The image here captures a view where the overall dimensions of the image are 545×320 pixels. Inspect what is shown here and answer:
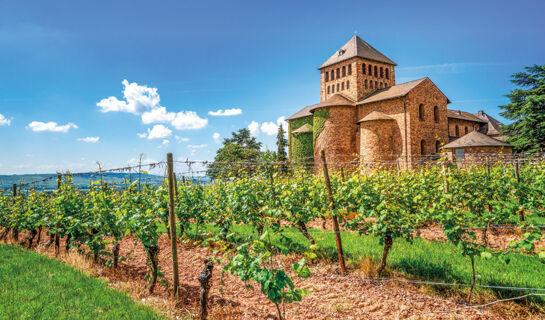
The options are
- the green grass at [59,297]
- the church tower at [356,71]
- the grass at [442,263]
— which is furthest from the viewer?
the church tower at [356,71]

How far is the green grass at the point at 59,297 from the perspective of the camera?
355cm

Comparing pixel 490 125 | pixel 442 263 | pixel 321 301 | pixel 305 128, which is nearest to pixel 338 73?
pixel 305 128

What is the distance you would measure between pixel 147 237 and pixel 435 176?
658 cm

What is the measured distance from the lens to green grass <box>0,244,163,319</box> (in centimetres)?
355

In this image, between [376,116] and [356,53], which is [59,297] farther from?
[356,53]

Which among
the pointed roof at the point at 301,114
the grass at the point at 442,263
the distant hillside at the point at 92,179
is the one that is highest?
the pointed roof at the point at 301,114

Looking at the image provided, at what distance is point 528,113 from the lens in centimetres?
2203

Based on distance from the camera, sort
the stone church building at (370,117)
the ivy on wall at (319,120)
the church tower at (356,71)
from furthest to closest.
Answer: the church tower at (356,71) < the ivy on wall at (319,120) < the stone church building at (370,117)

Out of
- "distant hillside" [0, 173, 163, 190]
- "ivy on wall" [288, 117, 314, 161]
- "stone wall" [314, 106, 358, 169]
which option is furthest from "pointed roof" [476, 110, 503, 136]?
"distant hillside" [0, 173, 163, 190]

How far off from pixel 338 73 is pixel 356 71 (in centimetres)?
247

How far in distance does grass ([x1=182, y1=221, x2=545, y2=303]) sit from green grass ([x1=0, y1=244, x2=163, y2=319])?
161 cm

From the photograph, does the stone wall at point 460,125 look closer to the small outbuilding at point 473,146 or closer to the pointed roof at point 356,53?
the small outbuilding at point 473,146

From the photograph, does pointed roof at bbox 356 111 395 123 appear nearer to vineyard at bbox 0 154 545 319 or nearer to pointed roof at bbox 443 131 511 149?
pointed roof at bbox 443 131 511 149

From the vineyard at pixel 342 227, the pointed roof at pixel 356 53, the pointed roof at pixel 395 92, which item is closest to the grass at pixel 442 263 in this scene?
the vineyard at pixel 342 227
